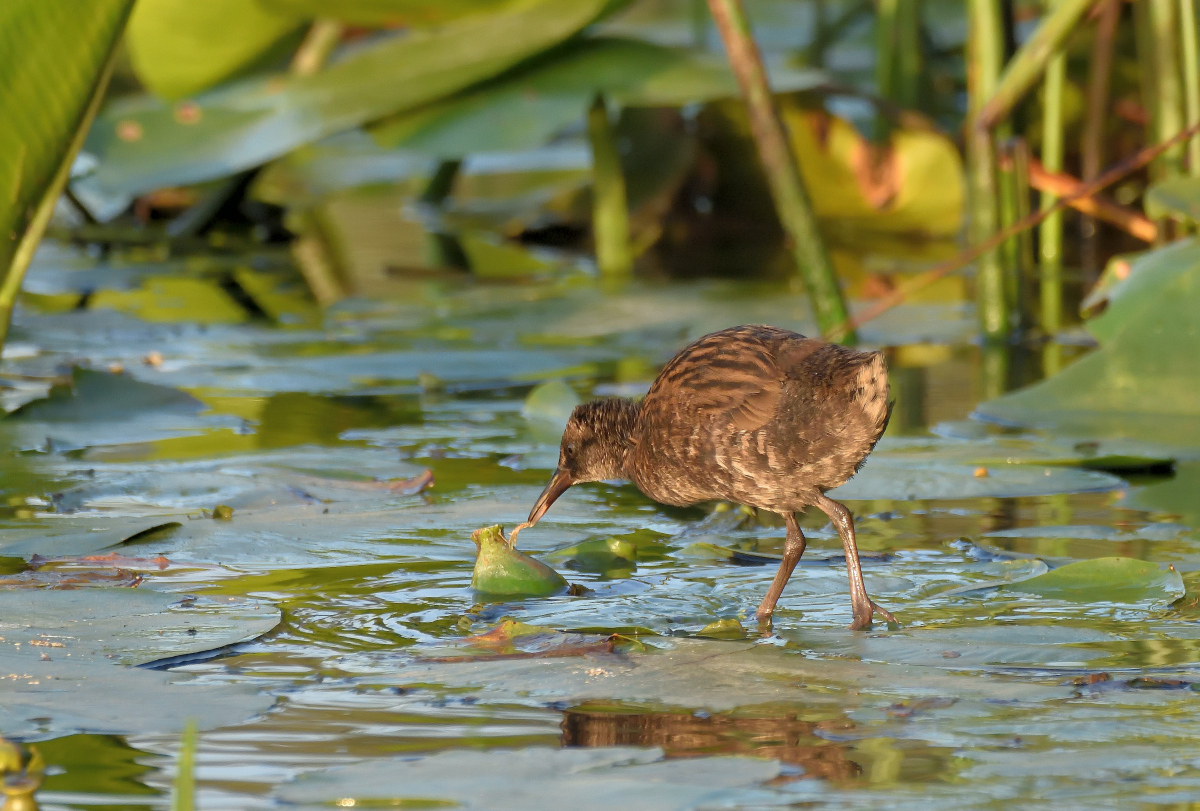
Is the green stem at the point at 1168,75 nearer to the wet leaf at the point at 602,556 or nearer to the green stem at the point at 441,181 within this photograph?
the wet leaf at the point at 602,556

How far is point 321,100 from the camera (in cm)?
805

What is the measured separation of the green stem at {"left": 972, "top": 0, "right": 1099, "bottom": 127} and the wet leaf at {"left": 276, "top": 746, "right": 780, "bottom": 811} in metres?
3.97

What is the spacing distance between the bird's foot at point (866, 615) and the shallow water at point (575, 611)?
0.03m

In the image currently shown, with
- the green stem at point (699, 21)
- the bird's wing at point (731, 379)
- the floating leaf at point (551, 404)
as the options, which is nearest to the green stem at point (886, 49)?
the green stem at point (699, 21)

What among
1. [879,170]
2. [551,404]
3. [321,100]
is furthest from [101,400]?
[879,170]

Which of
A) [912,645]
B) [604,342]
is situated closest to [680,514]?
[912,645]

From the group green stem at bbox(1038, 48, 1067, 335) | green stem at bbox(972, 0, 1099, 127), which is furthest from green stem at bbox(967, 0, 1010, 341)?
green stem at bbox(1038, 48, 1067, 335)

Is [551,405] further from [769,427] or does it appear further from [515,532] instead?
[769,427]

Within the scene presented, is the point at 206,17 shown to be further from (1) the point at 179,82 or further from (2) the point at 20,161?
(2) the point at 20,161

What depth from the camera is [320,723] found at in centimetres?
272

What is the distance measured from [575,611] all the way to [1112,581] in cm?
110

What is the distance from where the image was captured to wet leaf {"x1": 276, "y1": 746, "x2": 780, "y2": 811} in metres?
2.33

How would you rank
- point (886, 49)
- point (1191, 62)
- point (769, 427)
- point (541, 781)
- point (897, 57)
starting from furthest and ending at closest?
point (897, 57) → point (886, 49) → point (1191, 62) → point (769, 427) → point (541, 781)

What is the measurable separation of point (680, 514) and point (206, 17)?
5455 mm
